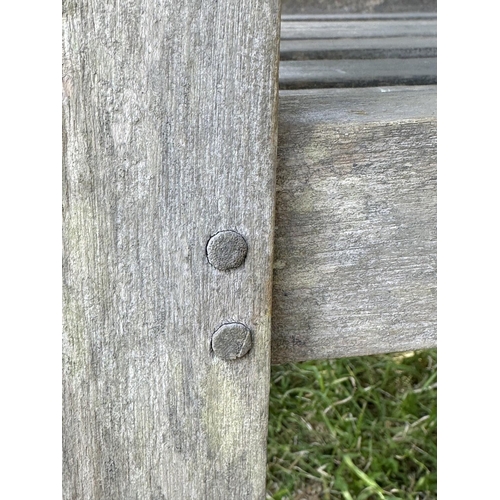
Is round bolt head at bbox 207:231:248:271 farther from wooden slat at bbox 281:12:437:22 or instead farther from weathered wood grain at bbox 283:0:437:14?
weathered wood grain at bbox 283:0:437:14

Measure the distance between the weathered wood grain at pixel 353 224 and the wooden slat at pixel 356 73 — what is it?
27 cm

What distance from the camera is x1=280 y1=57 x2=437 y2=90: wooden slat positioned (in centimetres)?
116

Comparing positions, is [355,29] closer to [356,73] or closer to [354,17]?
[354,17]

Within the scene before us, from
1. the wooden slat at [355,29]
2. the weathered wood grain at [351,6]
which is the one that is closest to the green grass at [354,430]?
the wooden slat at [355,29]

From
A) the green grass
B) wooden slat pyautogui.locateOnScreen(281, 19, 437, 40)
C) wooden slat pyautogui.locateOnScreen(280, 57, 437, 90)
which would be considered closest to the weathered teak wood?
wooden slat pyautogui.locateOnScreen(280, 57, 437, 90)

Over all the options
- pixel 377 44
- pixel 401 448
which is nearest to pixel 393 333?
pixel 377 44

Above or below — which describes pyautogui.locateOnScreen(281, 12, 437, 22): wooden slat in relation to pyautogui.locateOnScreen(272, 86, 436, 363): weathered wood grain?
above

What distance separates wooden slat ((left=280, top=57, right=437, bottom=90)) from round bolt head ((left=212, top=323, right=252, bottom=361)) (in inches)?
18.4

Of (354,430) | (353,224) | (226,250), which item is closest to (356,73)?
(353,224)

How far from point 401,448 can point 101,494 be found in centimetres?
147

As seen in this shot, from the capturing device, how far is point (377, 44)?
5.22ft

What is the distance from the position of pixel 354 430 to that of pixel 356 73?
4.01 ft

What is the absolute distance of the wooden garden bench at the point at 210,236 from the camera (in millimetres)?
688

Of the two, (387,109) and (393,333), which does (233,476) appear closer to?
(393,333)
